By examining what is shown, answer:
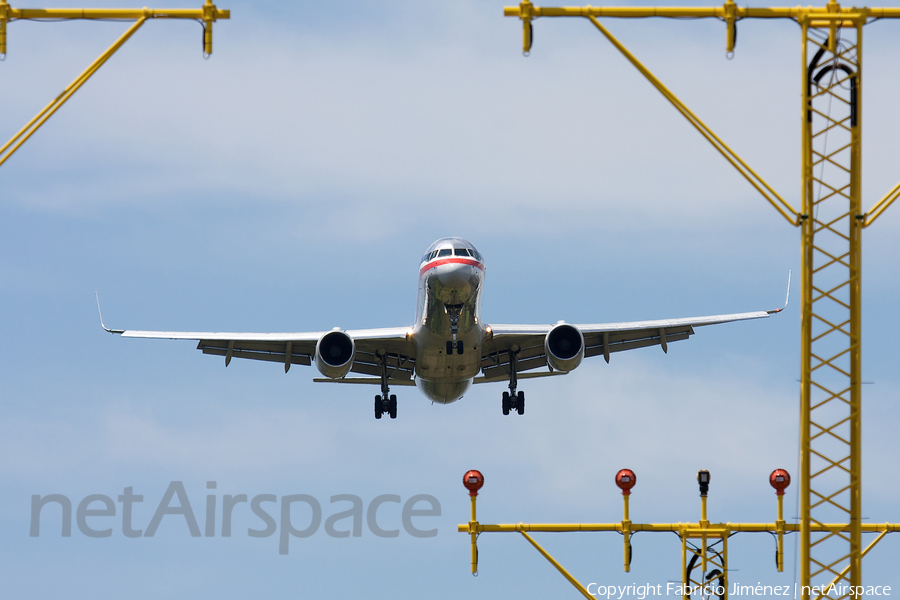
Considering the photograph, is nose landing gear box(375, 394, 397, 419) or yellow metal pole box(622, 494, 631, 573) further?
nose landing gear box(375, 394, 397, 419)

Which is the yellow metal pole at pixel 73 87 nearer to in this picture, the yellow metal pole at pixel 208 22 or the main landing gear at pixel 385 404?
the yellow metal pole at pixel 208 22

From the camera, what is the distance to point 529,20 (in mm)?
27734

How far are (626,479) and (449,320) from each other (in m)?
12.6

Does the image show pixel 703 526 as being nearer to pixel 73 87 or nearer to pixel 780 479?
pixel 780 479

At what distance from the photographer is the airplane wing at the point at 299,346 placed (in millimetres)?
47938

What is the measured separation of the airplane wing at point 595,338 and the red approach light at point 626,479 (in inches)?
571

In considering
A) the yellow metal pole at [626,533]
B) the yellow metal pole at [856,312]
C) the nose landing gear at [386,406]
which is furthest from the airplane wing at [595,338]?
the yellow metal pole at [856,312]

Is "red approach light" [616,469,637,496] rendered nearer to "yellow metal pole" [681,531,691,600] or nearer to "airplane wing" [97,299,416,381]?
"yellow metal pole" [681,531,691,600]

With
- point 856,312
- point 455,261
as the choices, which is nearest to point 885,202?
point 856,312

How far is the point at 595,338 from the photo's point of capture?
51.4m

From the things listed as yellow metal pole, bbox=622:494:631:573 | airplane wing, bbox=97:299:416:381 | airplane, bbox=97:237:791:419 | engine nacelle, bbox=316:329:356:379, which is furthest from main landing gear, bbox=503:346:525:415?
yellow metal pole, bbox=622:494:631:573

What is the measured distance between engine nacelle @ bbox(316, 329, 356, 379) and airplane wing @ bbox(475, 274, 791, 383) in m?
5.32

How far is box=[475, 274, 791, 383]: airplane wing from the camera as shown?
48156 mm

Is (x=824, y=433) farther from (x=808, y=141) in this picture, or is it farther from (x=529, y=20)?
(x=529, y=20)
